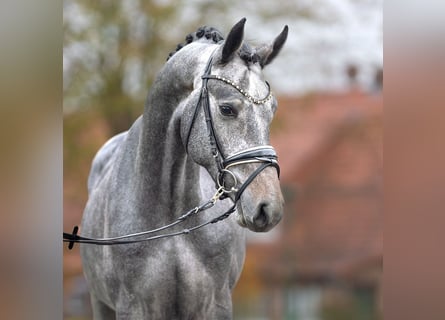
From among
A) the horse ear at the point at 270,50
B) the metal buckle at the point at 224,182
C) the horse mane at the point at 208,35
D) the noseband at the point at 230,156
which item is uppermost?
the horse mane at the point at 208,35

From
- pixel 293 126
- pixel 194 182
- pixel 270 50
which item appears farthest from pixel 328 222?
pixel 270 50

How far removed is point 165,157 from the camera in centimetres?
276

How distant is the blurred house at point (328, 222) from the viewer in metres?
9.51

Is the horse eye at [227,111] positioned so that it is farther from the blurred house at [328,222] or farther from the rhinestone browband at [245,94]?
the blurred house at [328,222]

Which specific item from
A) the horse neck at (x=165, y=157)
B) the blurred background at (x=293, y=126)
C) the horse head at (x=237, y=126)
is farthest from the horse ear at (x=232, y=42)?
the blurred background at (x=293, y=126)

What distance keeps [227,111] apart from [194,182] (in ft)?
1.59

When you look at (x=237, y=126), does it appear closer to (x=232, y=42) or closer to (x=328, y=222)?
(x=232, y=42)

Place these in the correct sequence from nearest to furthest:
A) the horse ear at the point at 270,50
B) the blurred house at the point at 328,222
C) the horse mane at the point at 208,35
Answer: the horse ear at the point at 270,50, the horse mane at the point at 208,35, the blurred house at the point at 328,222

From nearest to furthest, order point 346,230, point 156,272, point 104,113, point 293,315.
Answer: point 156,272 < point 104,113 < point 293,315 < point 346,230
